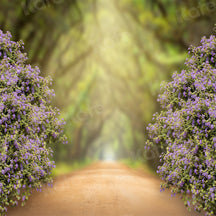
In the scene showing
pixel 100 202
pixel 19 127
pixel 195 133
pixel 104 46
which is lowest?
pixel 100 202

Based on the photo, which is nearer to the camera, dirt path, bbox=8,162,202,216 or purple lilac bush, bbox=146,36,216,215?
purple lilac bush, bbox=146,36,216,215

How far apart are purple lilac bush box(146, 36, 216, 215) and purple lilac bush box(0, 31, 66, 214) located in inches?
141

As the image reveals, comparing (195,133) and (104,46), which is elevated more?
(104,46)

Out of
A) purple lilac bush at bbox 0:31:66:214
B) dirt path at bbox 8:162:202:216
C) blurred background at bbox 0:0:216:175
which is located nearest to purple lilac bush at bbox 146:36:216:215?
dirt path at bbox 8:162:202:216

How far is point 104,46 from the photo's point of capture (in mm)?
25141

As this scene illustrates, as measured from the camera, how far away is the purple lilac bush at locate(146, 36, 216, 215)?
753 cm

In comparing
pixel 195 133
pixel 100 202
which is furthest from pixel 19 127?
pixel 195 133

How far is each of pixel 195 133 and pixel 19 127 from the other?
15.8 feet

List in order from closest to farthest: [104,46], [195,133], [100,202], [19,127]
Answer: [195,133] → [19,127] → [100,202] → [104,46]

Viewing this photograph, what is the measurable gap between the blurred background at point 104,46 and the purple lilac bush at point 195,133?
2.87 meters

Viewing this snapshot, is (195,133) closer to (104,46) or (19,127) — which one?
(19,127)

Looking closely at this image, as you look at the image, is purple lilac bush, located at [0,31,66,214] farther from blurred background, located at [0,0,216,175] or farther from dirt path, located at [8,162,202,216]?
blurred background, located at [0,0,216,175]

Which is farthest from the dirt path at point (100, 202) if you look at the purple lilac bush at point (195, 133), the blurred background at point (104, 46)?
the blurred background at point (104, 46)

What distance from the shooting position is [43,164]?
889cm
